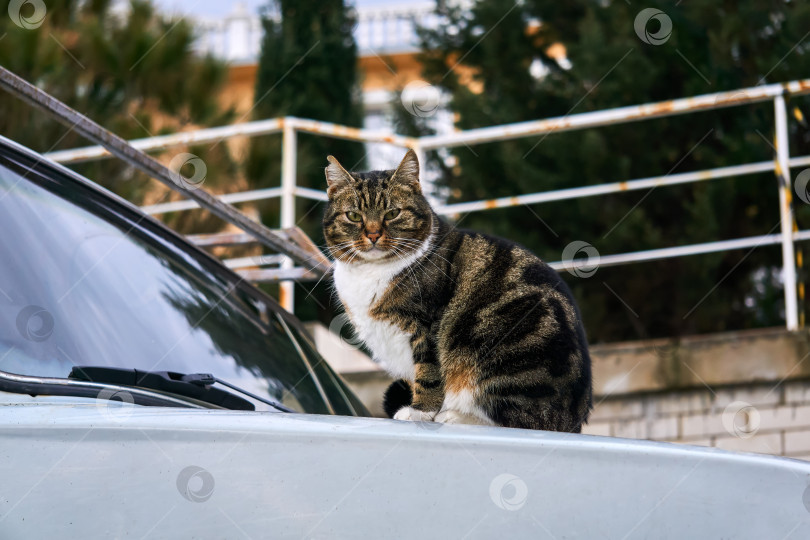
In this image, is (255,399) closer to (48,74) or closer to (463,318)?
(463,318)

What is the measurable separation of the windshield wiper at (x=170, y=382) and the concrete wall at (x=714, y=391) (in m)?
3.14

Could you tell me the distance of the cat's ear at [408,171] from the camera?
9.00ft

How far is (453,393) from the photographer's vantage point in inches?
88.4

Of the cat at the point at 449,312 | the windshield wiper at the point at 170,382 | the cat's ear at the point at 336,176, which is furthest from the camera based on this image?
the cat's ear at the point at 336,176

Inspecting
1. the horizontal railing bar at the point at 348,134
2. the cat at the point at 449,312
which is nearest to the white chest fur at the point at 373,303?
the cat at the point at 449,312

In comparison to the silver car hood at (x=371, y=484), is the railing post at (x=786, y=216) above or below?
above

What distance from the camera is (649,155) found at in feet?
Answer: 28.9

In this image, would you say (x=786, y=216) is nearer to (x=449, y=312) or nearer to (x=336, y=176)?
(x=336, y=176)

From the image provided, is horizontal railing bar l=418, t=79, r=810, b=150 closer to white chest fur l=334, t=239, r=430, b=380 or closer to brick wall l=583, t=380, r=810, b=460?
brick wall l=583, t=380, r=810, b=460

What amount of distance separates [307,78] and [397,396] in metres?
9.98

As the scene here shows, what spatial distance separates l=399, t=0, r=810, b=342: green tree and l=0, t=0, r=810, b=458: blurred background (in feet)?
0.07

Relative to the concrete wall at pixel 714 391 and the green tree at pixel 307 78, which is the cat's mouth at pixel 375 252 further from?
the green tree at pixel 307 78

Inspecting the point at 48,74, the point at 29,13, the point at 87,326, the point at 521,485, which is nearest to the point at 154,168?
the point at 87,326


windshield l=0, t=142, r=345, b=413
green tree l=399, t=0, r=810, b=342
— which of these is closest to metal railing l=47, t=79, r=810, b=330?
green tree l=399, t=0, r=810, b=342
